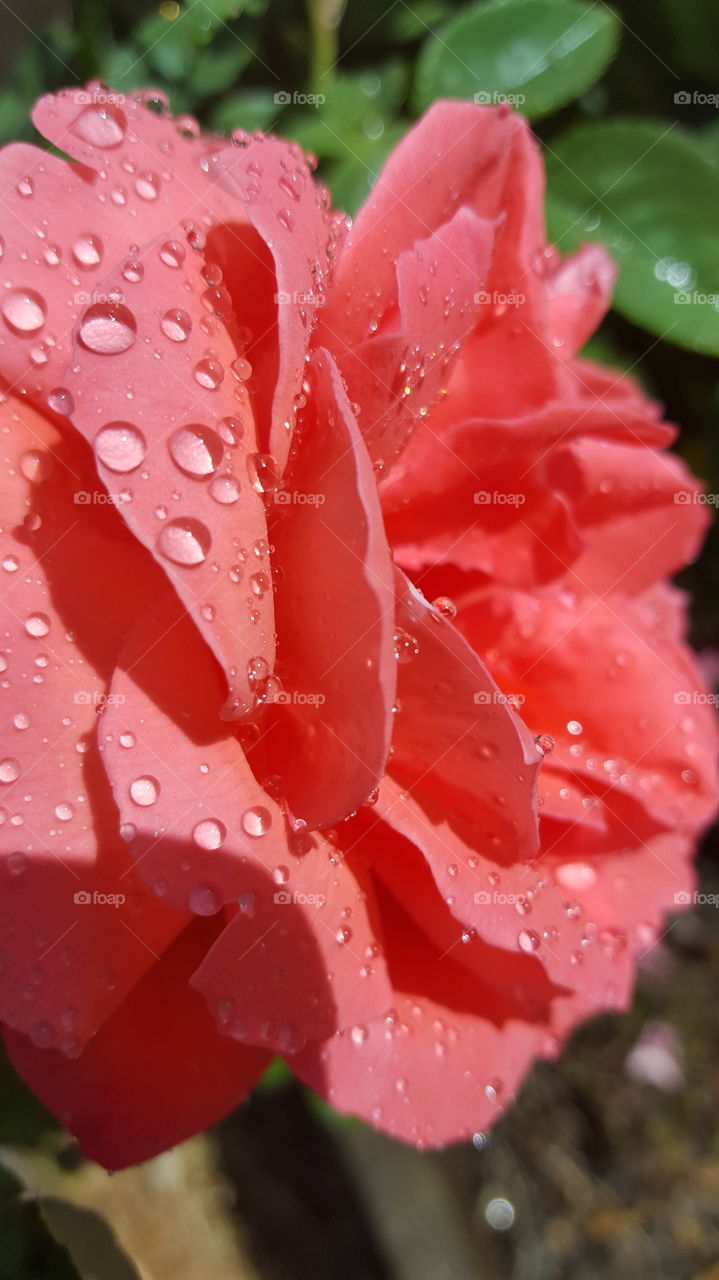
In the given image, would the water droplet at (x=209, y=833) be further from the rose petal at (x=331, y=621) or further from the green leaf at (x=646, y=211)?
the green leaf at (x=646, y=211)

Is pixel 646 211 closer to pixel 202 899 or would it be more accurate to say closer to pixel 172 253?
pixel 172 253

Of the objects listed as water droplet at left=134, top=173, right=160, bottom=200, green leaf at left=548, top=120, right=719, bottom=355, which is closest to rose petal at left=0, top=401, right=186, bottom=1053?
water droplet at left=134, top=173, right=160, bottom=200

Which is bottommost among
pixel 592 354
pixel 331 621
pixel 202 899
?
pixel 202 899

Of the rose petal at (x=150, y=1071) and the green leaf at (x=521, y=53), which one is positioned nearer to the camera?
the rose petal at (x=150, y=1071)

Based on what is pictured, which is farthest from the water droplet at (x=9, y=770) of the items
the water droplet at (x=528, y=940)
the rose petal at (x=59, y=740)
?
the water droplet at (x=528, y=940)

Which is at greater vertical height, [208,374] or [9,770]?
[208,374]

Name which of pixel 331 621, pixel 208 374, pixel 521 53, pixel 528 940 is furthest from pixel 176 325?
pixel 521 53

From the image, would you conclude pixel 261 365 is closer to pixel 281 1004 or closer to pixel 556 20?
pixel 281 1004
